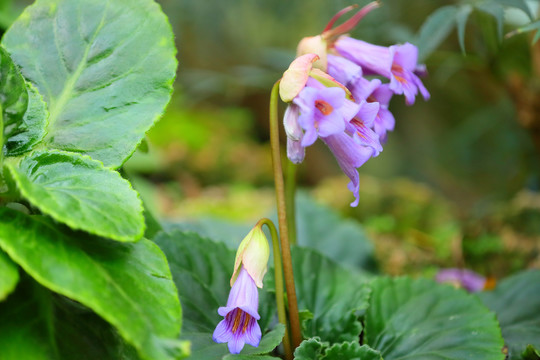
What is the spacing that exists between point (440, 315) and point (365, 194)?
107 centimetres

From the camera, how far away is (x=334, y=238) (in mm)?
1360

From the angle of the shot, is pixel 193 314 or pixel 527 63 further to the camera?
pixel 527 63

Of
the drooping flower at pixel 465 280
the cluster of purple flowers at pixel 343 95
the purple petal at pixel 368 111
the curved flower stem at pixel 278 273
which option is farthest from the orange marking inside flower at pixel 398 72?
the drooping flower at pixel 465 280

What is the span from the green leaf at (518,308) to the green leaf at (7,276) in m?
0.71

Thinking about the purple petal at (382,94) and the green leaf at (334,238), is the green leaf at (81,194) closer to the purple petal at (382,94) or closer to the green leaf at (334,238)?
the purple petal at (382,94)

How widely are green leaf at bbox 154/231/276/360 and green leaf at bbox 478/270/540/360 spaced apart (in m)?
0.40

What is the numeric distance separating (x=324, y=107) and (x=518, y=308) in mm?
611

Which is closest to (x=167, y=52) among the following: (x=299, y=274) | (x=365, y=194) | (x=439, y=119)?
(x=299, y=274)

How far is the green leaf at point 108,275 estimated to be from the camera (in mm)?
444

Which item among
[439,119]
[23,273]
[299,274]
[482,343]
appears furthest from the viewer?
[439,119]

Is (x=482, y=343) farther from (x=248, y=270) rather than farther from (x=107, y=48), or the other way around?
(x=107, y=48)

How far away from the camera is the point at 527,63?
125cm

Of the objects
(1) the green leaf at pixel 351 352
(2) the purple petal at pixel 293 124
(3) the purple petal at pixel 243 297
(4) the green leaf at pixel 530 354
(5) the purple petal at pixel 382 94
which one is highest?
(2) the purple petal at pixel 293 124

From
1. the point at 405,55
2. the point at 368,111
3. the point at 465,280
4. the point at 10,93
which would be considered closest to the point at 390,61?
the point at 405,55
